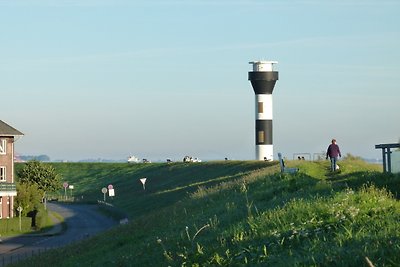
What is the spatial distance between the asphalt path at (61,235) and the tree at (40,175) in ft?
16.9

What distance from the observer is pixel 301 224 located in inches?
650

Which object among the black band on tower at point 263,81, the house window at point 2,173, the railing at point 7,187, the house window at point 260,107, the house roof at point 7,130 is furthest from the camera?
the house window at point 2,173

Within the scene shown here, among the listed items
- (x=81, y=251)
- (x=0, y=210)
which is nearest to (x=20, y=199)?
(x=0, y=210)

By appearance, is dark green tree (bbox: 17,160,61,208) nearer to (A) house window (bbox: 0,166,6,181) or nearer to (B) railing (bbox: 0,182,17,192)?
(A) house window (bbox: 0,166,6,181)

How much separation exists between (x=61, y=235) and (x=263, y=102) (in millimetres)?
23772

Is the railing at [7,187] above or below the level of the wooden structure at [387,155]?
below

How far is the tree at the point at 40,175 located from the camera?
108m

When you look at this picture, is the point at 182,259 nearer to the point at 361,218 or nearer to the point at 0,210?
the point at 361,218

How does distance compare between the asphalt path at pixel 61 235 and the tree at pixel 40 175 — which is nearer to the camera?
the asphalt path at pixel 61 235

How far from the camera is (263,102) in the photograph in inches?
Answer: 3292

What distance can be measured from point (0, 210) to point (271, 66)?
2697cm

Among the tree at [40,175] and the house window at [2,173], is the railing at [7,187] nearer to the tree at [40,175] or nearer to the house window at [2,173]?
the house window at [2,173]

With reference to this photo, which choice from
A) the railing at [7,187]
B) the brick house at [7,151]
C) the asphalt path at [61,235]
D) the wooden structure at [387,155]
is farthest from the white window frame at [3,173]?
the wooden structure at [387,155]

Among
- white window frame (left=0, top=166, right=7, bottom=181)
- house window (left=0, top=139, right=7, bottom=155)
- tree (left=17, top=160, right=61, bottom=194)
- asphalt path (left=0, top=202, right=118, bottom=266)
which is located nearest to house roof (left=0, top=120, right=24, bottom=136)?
house window (left=0, top=139, right=7, bottom=155)
